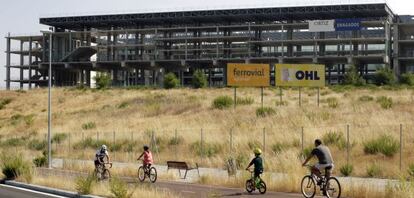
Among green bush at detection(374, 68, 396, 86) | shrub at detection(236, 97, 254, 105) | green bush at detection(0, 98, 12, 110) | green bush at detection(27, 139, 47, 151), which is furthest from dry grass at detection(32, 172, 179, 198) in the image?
green bush at detection(374, 68, 396, 86)

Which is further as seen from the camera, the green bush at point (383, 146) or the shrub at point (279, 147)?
the shrub at point (279, 147)

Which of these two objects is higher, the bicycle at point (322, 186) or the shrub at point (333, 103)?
the shrub at point (333, 103)

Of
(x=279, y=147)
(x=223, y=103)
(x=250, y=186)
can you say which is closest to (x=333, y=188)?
(x=250, y=186)

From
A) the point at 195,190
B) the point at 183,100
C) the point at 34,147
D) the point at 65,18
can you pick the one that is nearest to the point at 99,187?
the point at 195,190

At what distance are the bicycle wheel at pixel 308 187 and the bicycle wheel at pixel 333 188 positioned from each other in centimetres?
44

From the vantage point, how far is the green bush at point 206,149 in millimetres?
35688

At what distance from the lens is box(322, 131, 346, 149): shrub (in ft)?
107

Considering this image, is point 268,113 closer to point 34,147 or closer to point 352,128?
point 352,128

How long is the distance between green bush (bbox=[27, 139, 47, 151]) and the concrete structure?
68.3m

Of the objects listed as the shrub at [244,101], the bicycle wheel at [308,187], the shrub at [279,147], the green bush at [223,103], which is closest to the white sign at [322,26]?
the shrub at [244,101]

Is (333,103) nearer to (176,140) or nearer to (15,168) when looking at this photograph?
(176,140)

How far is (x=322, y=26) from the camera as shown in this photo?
4508 inches

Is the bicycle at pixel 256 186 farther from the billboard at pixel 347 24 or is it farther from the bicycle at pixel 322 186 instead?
the billboard at pixel 347 24

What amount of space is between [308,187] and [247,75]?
43546 mm
